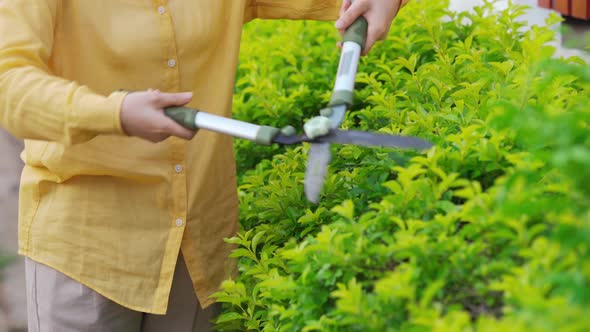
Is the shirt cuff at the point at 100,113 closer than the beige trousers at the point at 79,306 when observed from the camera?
Yes

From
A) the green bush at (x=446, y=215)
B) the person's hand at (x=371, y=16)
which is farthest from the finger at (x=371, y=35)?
the green bush at (x=446, y=215)

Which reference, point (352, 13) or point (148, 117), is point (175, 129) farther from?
point (352, 13)

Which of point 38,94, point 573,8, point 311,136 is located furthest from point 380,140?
point 573,8

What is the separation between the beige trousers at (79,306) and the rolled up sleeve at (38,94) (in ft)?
1.64

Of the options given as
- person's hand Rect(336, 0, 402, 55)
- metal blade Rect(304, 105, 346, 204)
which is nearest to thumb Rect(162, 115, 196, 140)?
metal blade Rect(304, 105, 346, 204)

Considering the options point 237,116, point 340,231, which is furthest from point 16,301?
point 340,231

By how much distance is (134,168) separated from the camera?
2344 millimetres

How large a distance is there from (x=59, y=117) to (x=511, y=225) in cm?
104

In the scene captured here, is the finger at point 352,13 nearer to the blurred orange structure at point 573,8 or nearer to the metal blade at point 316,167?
the metal blade at point 316,167

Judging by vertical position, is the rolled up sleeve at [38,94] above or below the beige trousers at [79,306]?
above

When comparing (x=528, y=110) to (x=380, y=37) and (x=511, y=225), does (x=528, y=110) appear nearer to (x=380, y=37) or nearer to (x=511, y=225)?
(x=511, y=225)

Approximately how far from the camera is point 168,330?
258 cm

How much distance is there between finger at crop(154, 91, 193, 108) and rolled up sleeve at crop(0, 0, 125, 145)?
8cm

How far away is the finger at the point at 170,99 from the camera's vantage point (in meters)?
1.94
